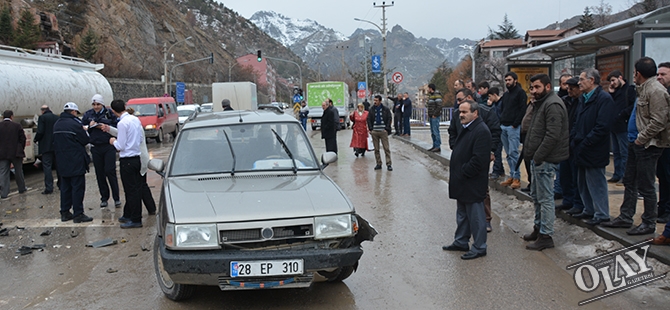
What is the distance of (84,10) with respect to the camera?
53.4 meters

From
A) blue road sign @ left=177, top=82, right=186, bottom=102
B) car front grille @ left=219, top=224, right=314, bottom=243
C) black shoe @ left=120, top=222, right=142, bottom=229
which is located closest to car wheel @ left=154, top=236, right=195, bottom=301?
car front grille @ left=219, top=224, right=314, bottom=243

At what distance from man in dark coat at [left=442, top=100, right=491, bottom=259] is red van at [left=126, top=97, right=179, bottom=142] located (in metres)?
19.9

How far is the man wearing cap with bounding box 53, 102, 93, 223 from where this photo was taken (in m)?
8.67

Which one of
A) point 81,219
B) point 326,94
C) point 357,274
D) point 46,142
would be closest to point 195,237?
point 357,274

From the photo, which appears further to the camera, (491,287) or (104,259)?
(104,259)

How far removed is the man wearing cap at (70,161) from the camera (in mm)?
8672

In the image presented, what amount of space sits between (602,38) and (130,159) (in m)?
9.61

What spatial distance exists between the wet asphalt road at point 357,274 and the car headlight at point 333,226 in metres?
0.70

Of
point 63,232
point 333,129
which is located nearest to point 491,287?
point 63,232

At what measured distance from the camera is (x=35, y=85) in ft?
55.3

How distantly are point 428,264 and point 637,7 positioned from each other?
4501cm

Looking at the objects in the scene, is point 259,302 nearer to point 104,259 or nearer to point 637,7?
point 104,259

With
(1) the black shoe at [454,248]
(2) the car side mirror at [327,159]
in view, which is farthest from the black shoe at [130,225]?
(1) the black shoe at [454,248]

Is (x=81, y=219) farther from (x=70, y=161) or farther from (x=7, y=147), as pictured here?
(x=7, y=147)
